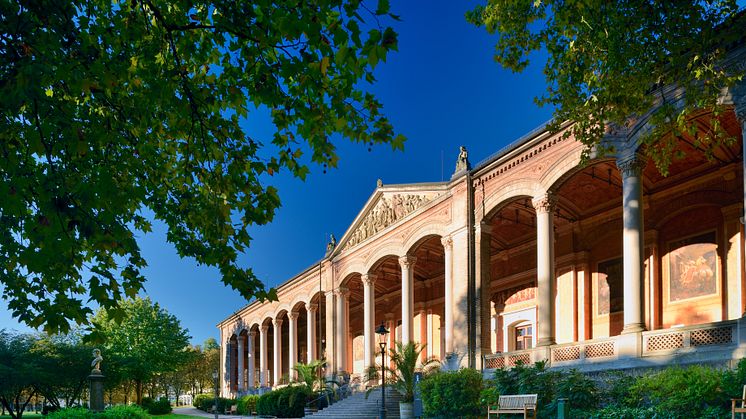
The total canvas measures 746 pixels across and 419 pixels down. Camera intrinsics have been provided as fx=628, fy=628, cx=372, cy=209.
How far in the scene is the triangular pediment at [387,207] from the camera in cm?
2722

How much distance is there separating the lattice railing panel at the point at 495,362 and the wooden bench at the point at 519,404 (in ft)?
19.3

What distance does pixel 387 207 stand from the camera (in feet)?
101

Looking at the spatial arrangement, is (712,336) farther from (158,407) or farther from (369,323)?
(158,407)

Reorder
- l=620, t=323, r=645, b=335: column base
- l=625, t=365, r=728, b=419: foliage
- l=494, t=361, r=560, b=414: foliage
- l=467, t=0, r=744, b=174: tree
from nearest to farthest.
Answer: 1. l=467, t=0, r=744, b=174: tree
2. l=625, t=365, r=728, b=419: foliage
3. l=494, t=361, r=560, b=414: foliage
4. l=620, t=323, r=645, b=335: column base

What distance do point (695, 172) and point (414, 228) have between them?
11430 millimetres

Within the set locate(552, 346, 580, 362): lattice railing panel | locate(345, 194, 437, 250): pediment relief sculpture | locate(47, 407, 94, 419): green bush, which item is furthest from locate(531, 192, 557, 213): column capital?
locate(47, 407, 94, 419): green bush

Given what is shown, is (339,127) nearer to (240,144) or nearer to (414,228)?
(240,144)

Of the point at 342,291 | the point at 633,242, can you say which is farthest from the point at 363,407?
the point at 633,242

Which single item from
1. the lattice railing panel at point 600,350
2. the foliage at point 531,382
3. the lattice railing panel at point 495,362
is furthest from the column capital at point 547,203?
the foliage at point 531,382

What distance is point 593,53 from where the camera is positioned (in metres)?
11.5

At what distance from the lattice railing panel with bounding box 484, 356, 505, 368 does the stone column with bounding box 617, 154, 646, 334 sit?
5643mm

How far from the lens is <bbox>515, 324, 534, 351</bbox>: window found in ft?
95.0

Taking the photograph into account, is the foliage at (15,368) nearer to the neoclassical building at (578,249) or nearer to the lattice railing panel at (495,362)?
the neoclassical building at (578,249)

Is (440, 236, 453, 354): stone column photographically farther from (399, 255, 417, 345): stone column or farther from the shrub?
the shrub
